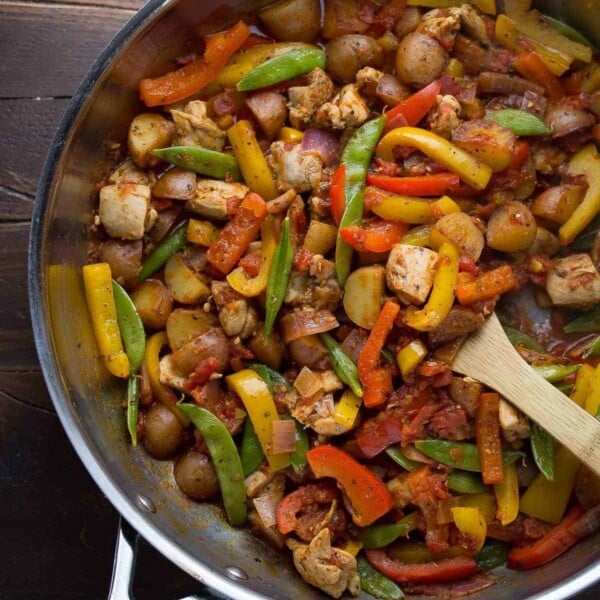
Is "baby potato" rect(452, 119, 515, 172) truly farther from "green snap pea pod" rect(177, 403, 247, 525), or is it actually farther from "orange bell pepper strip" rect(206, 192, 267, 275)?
"green snap pea pod" rect(177, 403, 247, 525)

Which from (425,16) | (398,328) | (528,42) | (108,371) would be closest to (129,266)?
(108,371)

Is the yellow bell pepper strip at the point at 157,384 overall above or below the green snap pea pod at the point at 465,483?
above

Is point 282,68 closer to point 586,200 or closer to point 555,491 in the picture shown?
point 586,200

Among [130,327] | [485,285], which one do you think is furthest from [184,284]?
[485,285]

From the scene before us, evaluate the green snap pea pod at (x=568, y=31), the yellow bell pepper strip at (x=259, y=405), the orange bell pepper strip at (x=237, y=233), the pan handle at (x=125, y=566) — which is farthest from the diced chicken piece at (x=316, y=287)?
the green snap pea pod at (x=568, y=31)

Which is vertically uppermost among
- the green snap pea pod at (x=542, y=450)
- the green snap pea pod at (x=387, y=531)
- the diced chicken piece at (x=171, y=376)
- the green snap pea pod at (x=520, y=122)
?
the green snap pea pod at (x=520, y=122)

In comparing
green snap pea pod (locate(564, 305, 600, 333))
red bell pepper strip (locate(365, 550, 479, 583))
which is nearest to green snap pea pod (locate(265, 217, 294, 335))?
red bell pepper strip (locate(365, 550, 479, 583))

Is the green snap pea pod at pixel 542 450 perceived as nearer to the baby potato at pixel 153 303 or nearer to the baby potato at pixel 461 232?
the baby potato at pixel 461 232
